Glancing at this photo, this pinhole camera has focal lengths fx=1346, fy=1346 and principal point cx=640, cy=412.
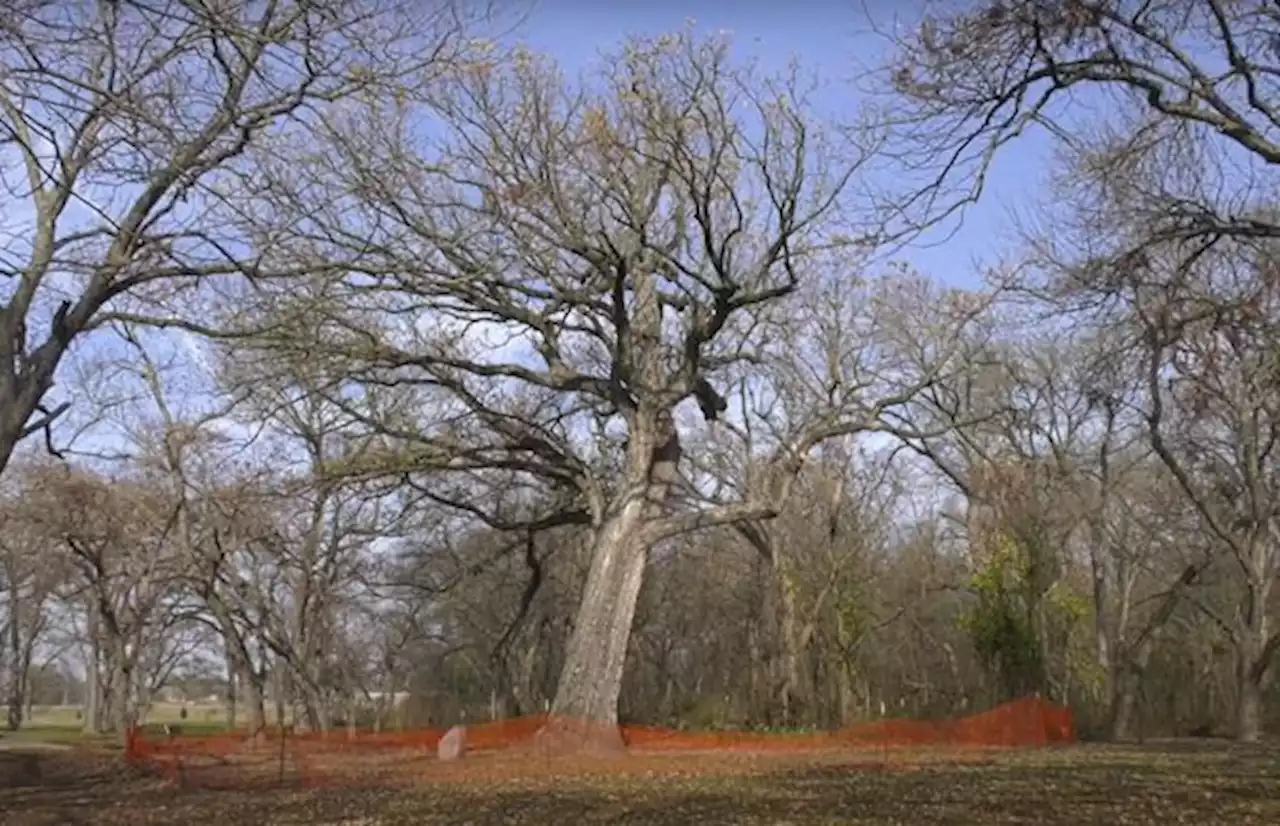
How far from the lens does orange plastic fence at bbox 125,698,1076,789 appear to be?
1789 centimetres

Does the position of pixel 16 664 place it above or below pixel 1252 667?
above

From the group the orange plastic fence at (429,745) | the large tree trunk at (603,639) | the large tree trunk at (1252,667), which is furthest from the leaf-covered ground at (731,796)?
the large tree trunk at (1252,667)

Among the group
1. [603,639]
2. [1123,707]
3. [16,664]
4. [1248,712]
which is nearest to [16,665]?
[16,664]

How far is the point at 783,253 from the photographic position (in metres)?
19.2

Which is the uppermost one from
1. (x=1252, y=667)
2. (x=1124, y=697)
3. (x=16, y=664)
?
(x=16, y=664)

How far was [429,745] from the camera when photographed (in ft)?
72.3

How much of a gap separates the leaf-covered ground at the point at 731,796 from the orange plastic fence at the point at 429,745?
37.3 inches

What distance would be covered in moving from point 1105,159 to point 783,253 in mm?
6656

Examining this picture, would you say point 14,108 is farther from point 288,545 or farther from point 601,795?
point 288,545

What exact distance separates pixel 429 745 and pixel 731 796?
34.2 ft

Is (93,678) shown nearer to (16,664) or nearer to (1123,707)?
(16,664)

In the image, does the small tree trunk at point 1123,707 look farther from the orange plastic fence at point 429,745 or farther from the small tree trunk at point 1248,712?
the small tree trunk at point 1248,712

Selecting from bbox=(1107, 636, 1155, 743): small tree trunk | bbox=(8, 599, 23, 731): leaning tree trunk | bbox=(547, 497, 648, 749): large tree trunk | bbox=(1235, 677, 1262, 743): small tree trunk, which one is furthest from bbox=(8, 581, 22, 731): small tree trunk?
bbox=(1235, 677, 1262, 743): small tree trunk

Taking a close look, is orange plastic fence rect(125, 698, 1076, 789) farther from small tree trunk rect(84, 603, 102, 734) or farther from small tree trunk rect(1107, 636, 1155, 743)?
small tree trunk rect(84, 603, 102, 734)
